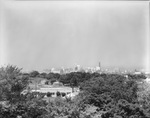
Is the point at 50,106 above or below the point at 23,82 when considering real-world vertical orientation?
below

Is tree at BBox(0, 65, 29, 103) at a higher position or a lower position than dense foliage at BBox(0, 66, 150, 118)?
higher

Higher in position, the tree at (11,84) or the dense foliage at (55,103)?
the tree at (11,84)

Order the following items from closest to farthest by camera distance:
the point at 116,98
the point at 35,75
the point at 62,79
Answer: the point at 116,98 < the point at 62,79 < the point at 35,75

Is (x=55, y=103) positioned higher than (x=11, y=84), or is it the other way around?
(x=11, y=84)

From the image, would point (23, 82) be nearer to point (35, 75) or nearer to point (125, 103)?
point (125, 103)

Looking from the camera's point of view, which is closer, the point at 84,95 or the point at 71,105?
the point at 71,105

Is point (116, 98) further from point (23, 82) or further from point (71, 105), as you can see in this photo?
point (23, 82)

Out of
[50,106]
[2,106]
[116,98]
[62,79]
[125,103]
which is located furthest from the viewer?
[62,79]

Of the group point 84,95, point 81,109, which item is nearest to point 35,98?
point 81,109

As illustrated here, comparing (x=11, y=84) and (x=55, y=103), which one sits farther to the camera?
(x=55, y=103)

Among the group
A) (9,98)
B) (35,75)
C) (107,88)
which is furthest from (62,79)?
(9,98)
